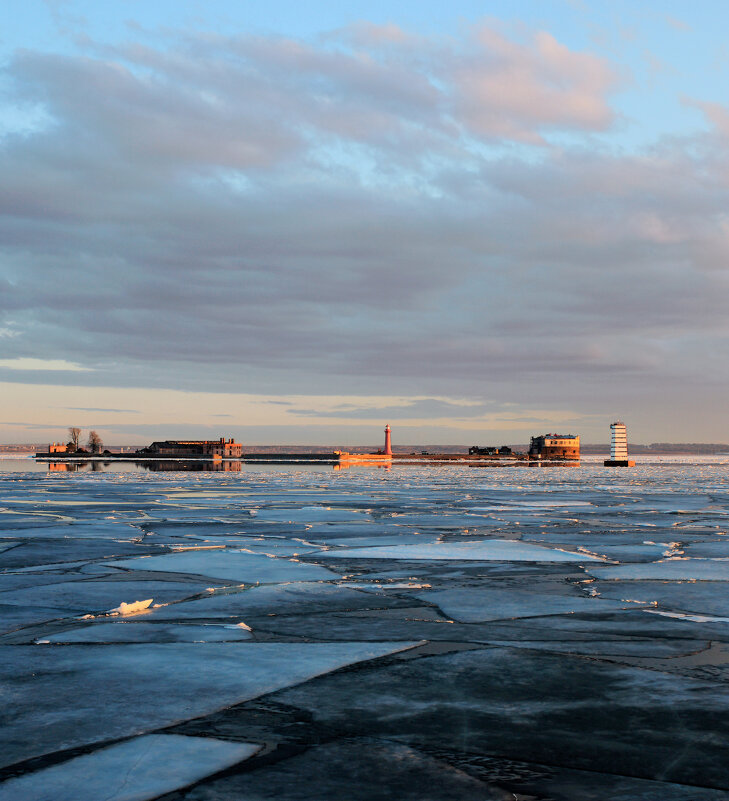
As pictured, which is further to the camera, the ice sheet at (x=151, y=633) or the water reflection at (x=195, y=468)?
the water reflection at (x=195, y=468)

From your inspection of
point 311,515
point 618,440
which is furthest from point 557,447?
point 311,515

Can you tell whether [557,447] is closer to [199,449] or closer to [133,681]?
[199,449]

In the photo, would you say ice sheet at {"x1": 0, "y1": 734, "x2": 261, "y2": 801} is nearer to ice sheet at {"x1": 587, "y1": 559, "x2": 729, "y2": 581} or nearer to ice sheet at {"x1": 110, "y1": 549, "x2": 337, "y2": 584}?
ice sheet at {"x1": 110, "y1": 549, "x2": 337, "y2": 584}

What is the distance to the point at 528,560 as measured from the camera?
7371 millimetres

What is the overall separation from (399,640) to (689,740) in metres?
1.73

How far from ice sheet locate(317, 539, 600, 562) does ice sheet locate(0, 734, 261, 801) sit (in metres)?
4.84

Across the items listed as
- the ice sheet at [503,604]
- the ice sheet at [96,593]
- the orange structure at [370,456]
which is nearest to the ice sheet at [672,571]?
the ice sheet at [503,604]

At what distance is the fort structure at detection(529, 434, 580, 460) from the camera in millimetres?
108438

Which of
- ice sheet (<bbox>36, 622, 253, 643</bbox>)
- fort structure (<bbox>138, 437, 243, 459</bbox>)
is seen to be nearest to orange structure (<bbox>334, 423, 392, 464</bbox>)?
fort structure (<bbox>138, 437, 243, 459</bbox>)

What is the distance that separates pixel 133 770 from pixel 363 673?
52.1 inches

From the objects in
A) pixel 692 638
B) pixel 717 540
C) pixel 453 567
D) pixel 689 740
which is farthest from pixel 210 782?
pixel 717 540

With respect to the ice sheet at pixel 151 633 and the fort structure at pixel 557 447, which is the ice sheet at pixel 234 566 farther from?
the fort structure at pixel 557 447

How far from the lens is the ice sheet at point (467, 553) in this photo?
752cm

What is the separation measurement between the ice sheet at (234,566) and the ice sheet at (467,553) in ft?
2.12
